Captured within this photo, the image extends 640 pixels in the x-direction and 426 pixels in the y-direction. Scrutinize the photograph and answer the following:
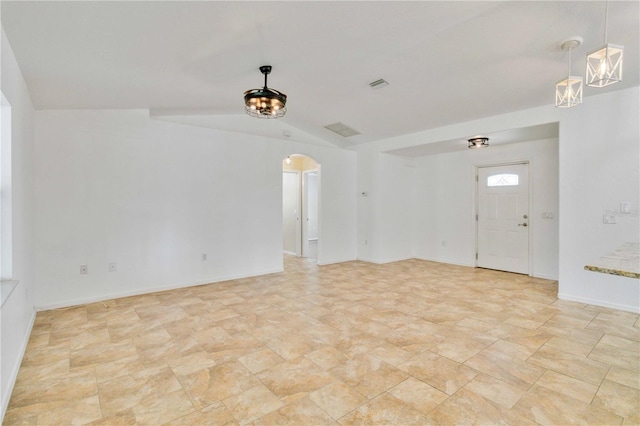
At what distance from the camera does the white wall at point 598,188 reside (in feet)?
12.2

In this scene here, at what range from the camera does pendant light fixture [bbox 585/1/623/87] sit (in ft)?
6.78

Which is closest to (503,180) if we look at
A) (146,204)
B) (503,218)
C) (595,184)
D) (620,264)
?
(503,218)

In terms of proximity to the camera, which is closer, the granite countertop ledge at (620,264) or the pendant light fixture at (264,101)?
the granite countertop ledge at (620,264)

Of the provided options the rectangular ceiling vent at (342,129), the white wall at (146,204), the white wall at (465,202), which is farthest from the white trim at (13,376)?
the white wall at (465,202)

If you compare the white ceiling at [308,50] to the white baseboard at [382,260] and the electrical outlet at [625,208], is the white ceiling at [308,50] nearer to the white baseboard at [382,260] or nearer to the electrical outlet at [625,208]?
the electrical outlet at [625,208]

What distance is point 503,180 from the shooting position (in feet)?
19.9

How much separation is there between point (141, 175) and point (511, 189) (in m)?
6.40

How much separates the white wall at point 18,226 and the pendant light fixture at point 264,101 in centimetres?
183

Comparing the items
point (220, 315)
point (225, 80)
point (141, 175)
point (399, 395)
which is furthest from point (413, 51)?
point (141, 175)

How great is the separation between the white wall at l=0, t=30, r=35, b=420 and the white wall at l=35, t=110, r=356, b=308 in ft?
1.00

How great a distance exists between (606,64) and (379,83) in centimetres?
238

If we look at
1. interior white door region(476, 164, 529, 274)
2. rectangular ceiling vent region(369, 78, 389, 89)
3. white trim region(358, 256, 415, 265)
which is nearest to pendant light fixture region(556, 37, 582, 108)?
rectangular ceiling vent region(369, 78, 389, 89)

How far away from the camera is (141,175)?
4.49 meters

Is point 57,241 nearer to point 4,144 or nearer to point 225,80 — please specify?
point 4,144
